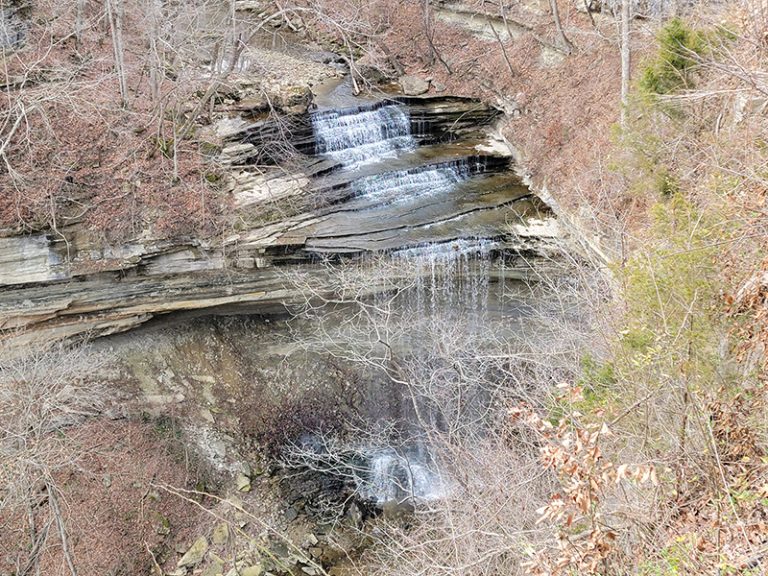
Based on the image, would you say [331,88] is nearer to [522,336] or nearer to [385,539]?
[522,336]

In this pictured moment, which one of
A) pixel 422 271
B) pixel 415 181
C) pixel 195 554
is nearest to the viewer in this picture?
pixel 195 554

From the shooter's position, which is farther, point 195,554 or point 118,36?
point 118,36

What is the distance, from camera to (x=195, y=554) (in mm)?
11469

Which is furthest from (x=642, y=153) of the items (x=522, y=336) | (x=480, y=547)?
(x=480, y=547)

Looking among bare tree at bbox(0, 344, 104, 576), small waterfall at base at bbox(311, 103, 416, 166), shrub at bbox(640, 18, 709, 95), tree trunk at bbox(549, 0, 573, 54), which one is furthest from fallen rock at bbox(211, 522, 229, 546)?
tree trunk at bbox(549, 0, 573, 54)

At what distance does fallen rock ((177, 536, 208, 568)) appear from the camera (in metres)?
11.4

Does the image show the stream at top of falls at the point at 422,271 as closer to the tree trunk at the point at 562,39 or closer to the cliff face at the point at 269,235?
the cliff face at the point at 269,235

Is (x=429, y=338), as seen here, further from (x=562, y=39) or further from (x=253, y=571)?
(x=562, y=39)

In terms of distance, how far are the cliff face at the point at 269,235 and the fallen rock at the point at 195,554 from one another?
16.1 feet

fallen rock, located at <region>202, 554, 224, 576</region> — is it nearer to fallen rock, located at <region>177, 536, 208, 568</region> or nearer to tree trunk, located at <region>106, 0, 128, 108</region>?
fallen rock, located at <region>177, 536, 208, 568</region>

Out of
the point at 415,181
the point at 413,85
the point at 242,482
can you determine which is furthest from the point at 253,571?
the point at 413,85

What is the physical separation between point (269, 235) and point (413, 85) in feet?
32.5

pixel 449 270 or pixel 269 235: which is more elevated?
pixel 269 235

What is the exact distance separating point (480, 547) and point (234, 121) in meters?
12.1
